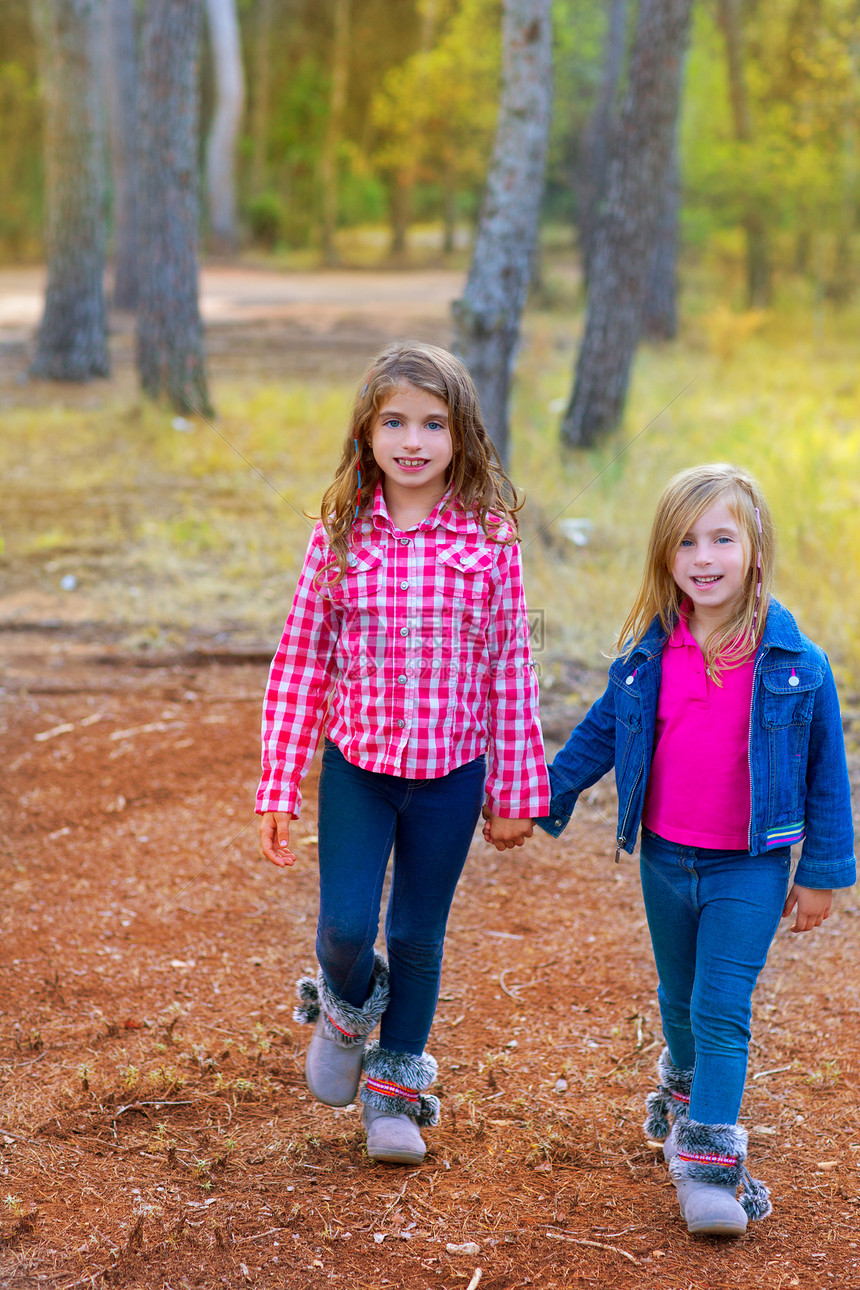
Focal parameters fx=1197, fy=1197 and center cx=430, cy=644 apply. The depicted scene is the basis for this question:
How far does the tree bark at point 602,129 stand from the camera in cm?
1758

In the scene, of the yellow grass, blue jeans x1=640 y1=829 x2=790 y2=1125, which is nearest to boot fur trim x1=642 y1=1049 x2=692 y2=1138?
blue jeans x1=640 y1=829 x2=790 y2=1125

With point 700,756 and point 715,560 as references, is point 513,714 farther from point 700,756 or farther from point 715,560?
point 715,560

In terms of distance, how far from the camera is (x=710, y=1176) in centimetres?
224

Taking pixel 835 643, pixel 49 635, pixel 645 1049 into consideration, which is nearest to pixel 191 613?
pixel 49 635

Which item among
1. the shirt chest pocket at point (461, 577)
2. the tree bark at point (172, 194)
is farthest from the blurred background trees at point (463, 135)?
the shirt chest pocket at point (461, 577)

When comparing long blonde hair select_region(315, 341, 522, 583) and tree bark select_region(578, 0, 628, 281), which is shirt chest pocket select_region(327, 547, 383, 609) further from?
tree bark select_region(578, 0, 628, 281)

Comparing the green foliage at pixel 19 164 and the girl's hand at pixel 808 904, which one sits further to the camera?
the green foliage at pixel 19 164

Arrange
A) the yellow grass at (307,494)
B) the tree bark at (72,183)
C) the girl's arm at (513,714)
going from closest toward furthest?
the girl's arm at (513,714)
the yellow grass at (307,494)
the tree bark at (72,183)

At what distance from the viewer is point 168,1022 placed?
3.05m

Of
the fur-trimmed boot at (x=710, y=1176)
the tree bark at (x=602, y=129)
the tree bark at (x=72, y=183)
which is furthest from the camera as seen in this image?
the tree bark at (x=602, y=129)

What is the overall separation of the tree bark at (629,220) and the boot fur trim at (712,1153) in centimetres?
813

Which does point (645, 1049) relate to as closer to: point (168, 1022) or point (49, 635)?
point (168, 1022)

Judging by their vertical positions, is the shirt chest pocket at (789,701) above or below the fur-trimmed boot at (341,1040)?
above

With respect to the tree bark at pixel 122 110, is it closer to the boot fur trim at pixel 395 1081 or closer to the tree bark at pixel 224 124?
the tree bark at pixel 224 124
